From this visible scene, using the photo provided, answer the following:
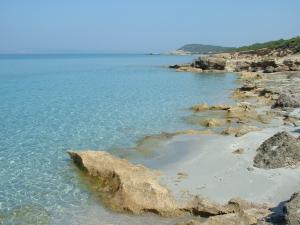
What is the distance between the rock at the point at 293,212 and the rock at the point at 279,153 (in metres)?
4.93

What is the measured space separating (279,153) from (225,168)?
194 cm

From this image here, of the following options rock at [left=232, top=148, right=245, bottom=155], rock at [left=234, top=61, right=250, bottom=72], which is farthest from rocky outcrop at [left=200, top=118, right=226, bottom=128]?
rock at [left=234, top=61, right=250, bottom=72]

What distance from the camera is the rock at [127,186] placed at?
11383mm

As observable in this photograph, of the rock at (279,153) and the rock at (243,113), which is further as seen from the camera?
the rock at (243,113)

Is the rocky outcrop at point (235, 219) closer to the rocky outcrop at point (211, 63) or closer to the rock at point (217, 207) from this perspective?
the rock at point (217, 207)

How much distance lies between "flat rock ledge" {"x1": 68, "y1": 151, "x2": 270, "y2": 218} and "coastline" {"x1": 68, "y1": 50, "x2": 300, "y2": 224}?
531mm

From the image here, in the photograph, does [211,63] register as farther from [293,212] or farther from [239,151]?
[293,212]

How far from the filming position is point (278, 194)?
11.9m

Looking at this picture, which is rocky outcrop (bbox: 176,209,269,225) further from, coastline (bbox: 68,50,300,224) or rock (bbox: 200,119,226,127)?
rock (bbox: 200,119,226,127)

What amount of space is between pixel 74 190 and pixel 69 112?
15582mm

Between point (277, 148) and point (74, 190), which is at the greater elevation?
point (277, 148)

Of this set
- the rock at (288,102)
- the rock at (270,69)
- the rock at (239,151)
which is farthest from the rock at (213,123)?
the rock at (270,69)

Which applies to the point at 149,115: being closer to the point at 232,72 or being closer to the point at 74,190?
the point at 74,190

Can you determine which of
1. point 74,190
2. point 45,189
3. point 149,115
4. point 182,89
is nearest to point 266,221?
point 74,190
